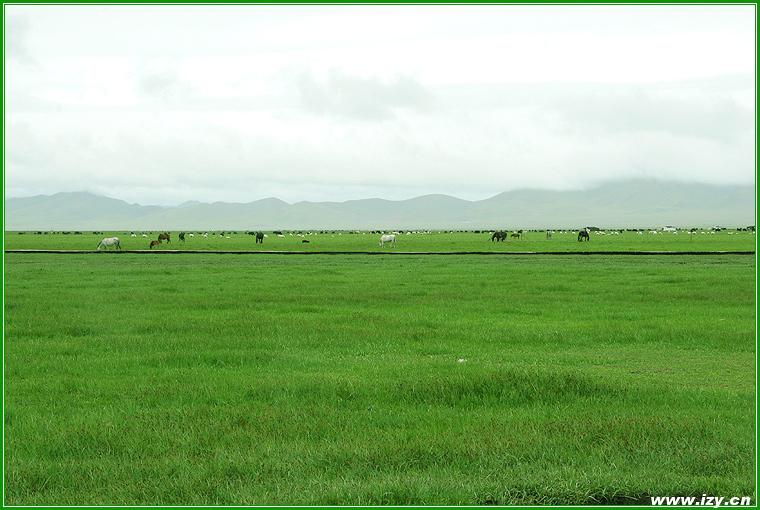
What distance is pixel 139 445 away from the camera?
33.8 feet

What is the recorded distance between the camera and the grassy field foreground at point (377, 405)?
29.2ft

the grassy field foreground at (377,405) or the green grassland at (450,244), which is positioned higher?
the green grassland at (450,244)

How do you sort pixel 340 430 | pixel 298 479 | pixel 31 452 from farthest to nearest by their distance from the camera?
pixel 340 430 < pixel 31 452 < pixel 298 479

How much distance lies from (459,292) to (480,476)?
2306 cm

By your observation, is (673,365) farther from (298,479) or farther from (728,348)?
(298,479)

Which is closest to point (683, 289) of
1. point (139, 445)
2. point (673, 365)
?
point (673, 365)

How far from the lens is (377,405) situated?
12.2 metres

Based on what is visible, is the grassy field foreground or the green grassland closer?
the grassy field foreground

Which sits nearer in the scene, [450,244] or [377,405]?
[377,405]

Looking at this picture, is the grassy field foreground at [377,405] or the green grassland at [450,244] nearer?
the grassy field foreground at [377,405]

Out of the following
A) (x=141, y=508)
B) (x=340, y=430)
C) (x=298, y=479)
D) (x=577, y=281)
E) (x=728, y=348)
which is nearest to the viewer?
(x=141, y=508)

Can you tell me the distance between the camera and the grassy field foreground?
29.2ft

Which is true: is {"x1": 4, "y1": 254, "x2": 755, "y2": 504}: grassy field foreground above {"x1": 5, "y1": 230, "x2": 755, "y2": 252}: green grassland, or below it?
below

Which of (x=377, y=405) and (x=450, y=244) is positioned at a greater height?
(x=450, y=244)
